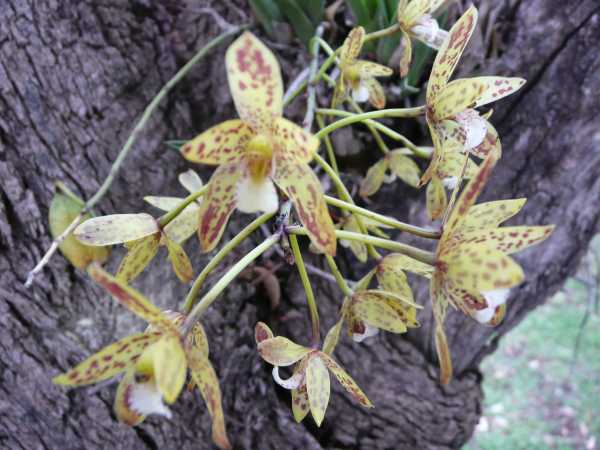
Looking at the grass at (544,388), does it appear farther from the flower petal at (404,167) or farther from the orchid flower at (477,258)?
the orchid flower at (477,258)

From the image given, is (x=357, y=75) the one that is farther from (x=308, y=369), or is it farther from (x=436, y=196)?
(x=308, y=369)

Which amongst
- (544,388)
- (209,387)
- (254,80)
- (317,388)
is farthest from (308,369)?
(544,388)

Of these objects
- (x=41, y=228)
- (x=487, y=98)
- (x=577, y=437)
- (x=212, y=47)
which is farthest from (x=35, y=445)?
(x=577, y=437)

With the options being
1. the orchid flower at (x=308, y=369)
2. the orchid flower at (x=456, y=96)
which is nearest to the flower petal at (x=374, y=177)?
the orchid flower at (x=456, y=96)

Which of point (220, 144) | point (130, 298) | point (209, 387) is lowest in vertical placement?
point (209, 387)

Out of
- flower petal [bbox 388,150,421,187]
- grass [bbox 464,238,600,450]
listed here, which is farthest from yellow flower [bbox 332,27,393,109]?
grass [bbox 464,238,600,450]

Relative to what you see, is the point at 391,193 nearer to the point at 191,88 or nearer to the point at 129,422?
the point at 191,88
